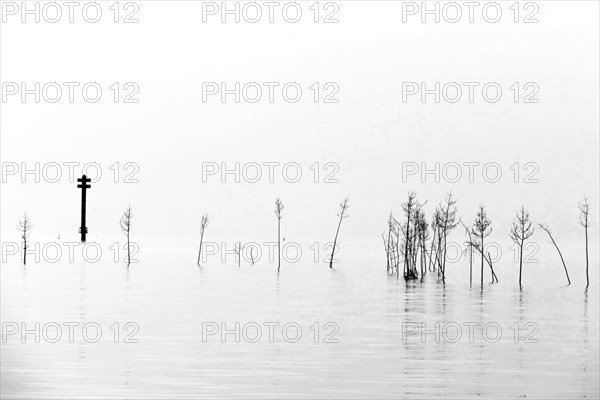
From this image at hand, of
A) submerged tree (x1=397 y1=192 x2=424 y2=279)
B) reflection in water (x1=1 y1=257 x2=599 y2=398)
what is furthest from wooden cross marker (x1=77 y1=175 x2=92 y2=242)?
submerged tree (x1=397 y1=192 x2=424 y2=279)

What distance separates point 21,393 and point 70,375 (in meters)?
1.92

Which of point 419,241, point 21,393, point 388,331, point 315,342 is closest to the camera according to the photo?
point 21,393

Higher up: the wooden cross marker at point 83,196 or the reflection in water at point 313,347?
the wooden cross marker at point 83,196

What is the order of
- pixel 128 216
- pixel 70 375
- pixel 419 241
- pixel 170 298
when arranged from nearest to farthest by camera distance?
1. pixel 70 375
2. pixel 170 298
3. pixel 419 241
4. pixel 128 216

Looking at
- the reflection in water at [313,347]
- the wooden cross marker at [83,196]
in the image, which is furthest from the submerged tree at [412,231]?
the wooden cross marker at [83,196]

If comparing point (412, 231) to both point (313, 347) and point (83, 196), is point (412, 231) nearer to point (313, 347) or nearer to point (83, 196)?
point (83, 196)

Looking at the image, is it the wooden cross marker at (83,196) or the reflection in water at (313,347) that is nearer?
the reflection in water at (313,347)

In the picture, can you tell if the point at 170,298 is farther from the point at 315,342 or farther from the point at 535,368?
the point at 535,368

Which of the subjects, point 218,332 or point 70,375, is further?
point 218,332

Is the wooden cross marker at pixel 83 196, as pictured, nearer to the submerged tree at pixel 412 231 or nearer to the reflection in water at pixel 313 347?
the reflection in water at pixel 313 347

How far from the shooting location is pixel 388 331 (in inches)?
1011

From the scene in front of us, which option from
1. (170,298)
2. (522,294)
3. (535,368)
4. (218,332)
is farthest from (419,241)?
(535,368)

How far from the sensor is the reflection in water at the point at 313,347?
15.5m

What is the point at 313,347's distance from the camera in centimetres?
2092
